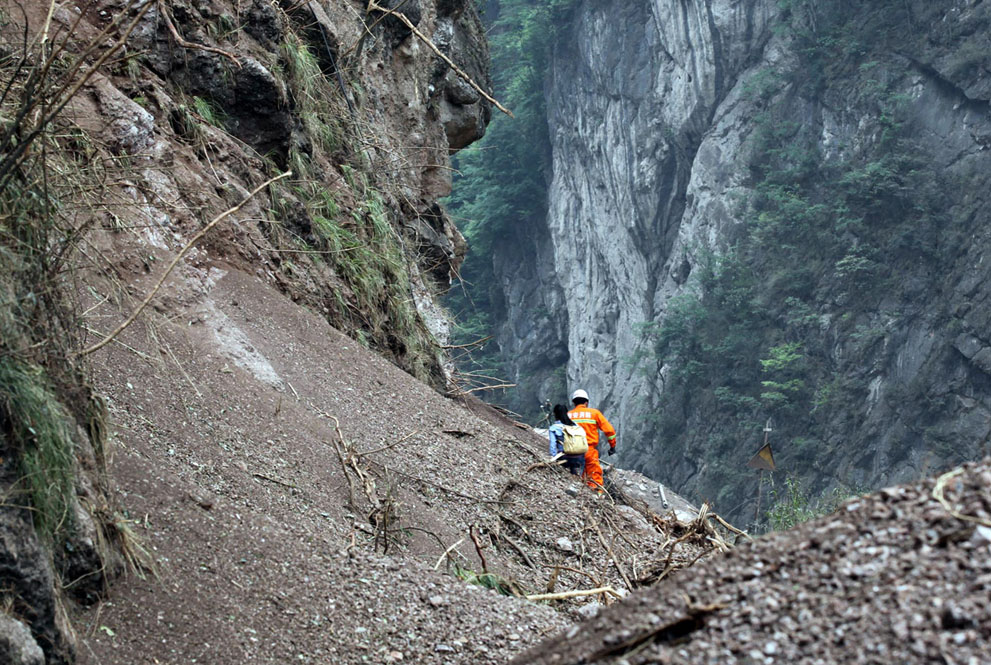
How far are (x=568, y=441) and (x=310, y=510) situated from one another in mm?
3570

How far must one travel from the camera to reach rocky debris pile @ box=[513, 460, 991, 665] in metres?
2.03

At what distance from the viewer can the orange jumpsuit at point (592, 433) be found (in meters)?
8.09

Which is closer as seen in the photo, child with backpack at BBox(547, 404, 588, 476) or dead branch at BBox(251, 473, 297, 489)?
dead branch at BBox(251, 473, 297, 489)

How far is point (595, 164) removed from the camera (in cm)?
3869

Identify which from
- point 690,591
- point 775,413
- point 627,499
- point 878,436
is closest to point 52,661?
point 690,591

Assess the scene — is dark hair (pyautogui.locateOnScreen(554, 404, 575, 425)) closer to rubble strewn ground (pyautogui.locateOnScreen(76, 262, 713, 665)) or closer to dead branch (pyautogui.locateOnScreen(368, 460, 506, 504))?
rubble strewn ground (pyautogui.locateOnScreen(76, 262, 713, 665))

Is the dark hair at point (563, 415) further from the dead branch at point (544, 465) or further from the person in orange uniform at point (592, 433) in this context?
the dead branch at point (544, 465)

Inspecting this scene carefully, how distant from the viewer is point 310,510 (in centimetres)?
470

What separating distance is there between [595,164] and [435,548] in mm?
34534

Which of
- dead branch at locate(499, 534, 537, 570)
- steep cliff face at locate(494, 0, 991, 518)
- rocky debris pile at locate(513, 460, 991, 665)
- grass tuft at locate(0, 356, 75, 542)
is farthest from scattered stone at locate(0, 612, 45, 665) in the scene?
steep cliff face at locate(494, 0, 991, 518)

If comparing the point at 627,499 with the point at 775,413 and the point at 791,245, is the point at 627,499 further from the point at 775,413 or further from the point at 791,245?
the point at 791,245

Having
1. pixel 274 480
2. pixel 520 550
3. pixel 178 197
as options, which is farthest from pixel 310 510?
pixel 178 197

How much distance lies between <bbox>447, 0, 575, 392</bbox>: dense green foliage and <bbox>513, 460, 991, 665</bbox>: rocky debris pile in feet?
129

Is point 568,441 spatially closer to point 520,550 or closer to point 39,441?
point 520,550
